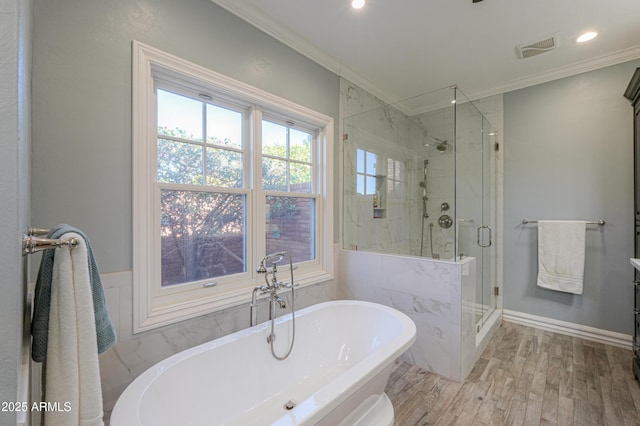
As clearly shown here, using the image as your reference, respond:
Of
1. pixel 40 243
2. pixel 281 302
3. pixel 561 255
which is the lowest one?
pixel 281 302

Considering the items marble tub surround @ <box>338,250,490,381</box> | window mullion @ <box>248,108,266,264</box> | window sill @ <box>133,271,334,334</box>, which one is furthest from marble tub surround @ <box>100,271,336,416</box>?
marble tub surround @ <box>338,250,490,381</box>

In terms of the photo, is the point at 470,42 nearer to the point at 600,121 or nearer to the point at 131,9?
the point at 600,121

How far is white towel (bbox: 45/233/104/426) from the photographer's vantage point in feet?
2.15

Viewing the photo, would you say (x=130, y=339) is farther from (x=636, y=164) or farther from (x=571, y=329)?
(x=636, y=164)

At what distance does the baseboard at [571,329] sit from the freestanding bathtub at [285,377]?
84.7 inches

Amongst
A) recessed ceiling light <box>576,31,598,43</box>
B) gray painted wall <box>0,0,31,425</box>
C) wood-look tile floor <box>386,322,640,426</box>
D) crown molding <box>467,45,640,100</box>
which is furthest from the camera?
crown molding <box>467,45,640,100</box>

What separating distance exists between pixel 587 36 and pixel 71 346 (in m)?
3.69

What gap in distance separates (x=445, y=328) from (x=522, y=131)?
241 centimetres

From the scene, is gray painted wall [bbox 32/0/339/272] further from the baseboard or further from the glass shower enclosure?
the baseboard

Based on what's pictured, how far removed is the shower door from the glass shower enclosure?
1 centimetres

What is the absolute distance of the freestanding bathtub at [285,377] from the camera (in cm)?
113

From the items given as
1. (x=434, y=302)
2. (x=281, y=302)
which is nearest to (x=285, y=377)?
(x=281, y=302)

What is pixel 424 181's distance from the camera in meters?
3.16

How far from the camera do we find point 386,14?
202 cm
